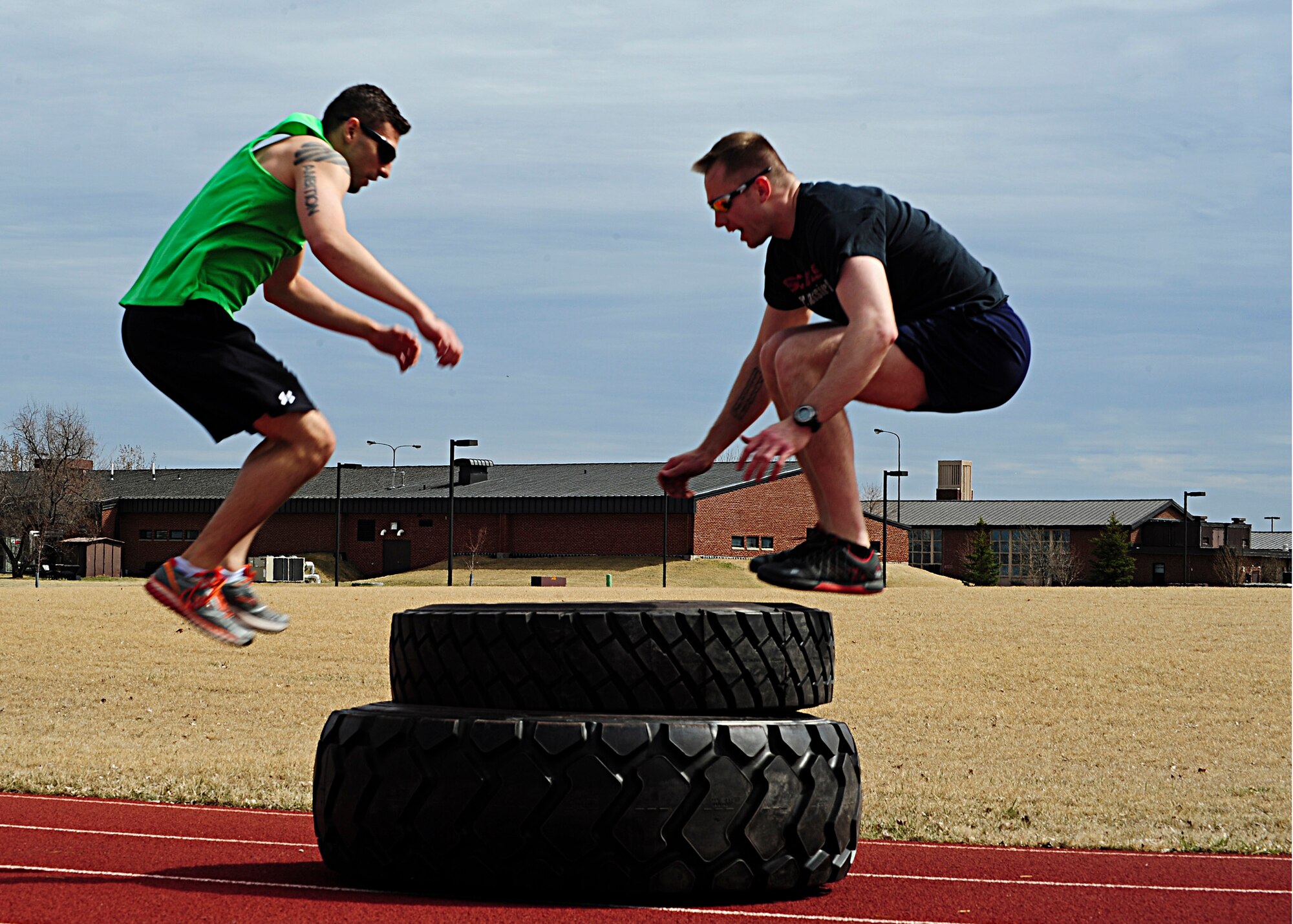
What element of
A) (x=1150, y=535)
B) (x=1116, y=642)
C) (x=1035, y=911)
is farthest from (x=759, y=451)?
(x=1150, y=535)

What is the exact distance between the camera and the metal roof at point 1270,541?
13575cm

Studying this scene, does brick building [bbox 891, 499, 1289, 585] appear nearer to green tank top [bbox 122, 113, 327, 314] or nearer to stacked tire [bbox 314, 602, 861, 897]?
stacked tire [bbox 314, 602, 861, 897]

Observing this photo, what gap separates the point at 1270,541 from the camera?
470ft

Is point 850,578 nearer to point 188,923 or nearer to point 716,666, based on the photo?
point 716,666

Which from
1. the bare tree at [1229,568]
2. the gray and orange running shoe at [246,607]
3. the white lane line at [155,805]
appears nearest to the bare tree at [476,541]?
the bare tree at [1229,568]

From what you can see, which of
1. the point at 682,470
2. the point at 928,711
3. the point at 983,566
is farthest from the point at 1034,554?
the point at 682,470

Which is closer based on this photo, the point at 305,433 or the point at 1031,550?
the point at 305,433

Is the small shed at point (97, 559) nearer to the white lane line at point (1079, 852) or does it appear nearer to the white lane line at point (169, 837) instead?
the white lane line at point (169, 837)

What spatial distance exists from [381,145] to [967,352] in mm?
1746

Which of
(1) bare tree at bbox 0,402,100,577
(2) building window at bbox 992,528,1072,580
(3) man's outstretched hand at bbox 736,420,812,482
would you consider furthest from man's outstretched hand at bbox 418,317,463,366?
(2) building window at bbox 992,528,1072,580

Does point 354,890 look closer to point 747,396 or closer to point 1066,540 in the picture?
point 747,396

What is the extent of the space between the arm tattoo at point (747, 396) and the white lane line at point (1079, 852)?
526 cm

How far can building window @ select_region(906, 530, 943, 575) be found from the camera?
103125 mm

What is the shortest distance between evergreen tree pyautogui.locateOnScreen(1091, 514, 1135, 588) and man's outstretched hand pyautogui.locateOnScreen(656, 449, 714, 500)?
89.5m
